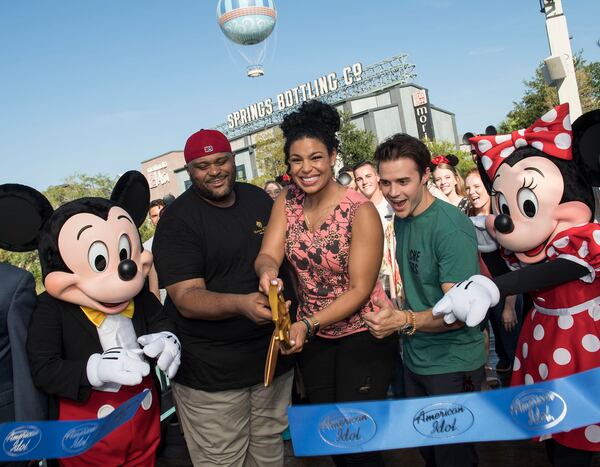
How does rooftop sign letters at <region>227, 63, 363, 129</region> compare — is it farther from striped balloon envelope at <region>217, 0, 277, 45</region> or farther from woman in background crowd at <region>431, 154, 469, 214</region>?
woman in background crowd at <region>431, 154, 469, 214</region>

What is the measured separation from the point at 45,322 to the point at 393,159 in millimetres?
1726

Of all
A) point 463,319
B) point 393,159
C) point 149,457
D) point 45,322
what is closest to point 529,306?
point 463,319

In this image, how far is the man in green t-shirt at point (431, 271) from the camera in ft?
8.08

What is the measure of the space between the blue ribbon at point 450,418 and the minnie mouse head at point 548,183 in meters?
0.64

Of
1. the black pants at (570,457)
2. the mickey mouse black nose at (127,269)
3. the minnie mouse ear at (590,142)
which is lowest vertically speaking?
the black pants at (570,457)

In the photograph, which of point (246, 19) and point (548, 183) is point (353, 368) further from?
point (246, 19)

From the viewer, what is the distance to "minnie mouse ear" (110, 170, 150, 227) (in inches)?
122

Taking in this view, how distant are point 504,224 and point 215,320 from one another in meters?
1.33

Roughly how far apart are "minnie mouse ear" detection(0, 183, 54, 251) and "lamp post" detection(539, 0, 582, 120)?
6506 millimetres

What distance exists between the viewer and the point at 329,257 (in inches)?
95.8

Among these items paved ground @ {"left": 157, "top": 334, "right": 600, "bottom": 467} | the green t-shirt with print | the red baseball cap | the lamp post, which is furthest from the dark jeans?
the lamp post

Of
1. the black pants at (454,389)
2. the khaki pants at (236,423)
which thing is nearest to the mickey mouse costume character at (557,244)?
the black pants at (454,389)

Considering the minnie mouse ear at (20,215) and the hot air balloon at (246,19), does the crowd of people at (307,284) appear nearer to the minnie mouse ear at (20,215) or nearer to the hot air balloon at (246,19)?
the minnie mouse ear at (20,215)

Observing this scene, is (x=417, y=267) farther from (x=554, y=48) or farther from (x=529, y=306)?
(x=554, y=48)
